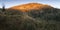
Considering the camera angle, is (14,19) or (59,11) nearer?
(14,19)

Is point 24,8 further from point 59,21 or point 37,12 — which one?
point 59,21

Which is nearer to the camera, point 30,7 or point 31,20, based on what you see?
point 31,20

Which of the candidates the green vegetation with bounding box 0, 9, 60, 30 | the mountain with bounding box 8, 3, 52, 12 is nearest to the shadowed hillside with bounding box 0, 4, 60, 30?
the green vegetation with bounding box 0, 9, 60, 30

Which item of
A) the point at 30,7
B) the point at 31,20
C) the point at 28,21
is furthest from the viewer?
the point at 30,7

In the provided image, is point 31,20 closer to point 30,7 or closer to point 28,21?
point 28,21

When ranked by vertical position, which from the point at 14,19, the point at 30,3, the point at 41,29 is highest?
the point at 30,3

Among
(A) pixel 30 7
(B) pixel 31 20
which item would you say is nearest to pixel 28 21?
(B) pixel 31 20

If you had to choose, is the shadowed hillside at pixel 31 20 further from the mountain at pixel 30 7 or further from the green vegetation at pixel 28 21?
the mountain at pixel 30 7

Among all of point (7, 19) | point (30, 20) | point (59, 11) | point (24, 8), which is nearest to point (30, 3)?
point (24, 8)
